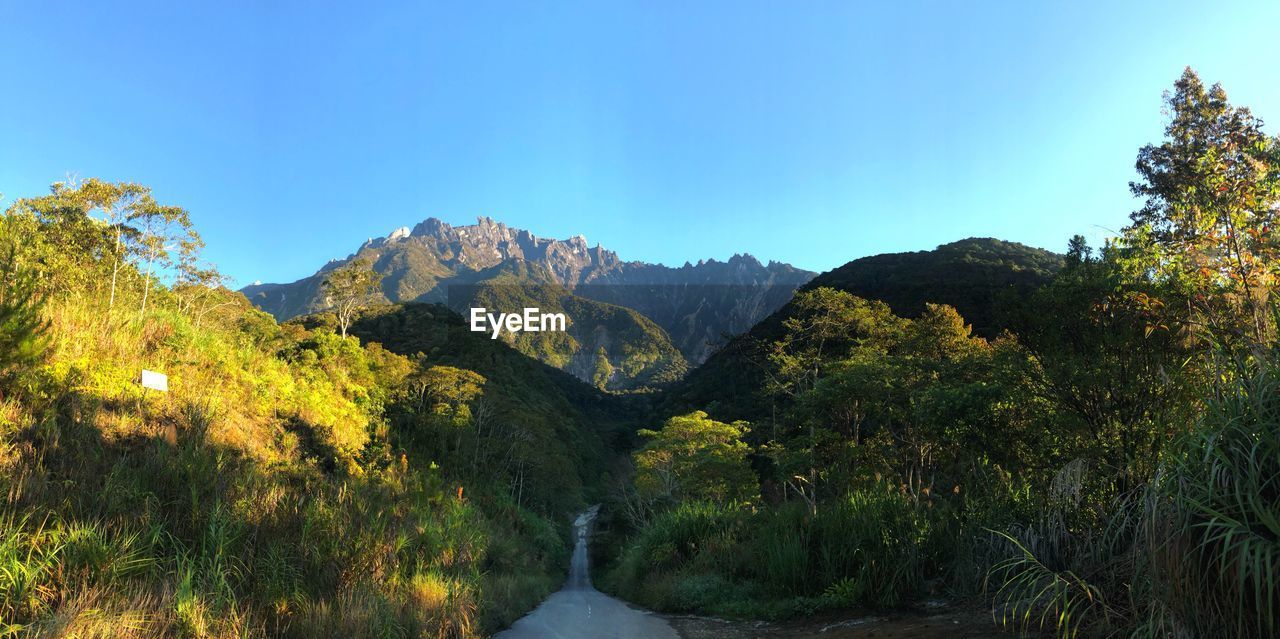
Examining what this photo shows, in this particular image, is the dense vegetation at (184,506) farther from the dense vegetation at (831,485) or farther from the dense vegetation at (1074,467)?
the dense vegetation at (1074,467)

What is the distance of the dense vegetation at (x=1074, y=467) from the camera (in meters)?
2.94

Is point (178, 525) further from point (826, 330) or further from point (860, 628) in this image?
point (826, 330)

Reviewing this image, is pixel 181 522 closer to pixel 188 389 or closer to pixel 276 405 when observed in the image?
pixel 188 389

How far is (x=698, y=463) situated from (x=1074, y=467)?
22.6 metres

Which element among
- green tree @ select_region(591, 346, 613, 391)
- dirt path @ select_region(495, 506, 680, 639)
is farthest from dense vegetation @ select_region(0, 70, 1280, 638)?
green tree @ select_region(591, 346, 613, 391)

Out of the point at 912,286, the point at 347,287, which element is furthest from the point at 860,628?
the point at 912,286

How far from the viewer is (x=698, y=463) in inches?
1069

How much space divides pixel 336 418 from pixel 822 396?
568 inches

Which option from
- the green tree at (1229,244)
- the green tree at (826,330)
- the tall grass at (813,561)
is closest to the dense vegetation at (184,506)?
the tall grass at (813,561)

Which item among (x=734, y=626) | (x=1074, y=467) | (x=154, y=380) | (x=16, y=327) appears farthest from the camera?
(x=734, y=626)

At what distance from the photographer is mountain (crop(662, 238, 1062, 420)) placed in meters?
47.7

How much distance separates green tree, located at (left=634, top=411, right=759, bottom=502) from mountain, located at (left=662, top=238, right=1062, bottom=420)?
17.0ft

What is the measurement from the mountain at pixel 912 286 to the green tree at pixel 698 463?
5181 mm

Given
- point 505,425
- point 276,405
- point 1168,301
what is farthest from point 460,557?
point 505,425
